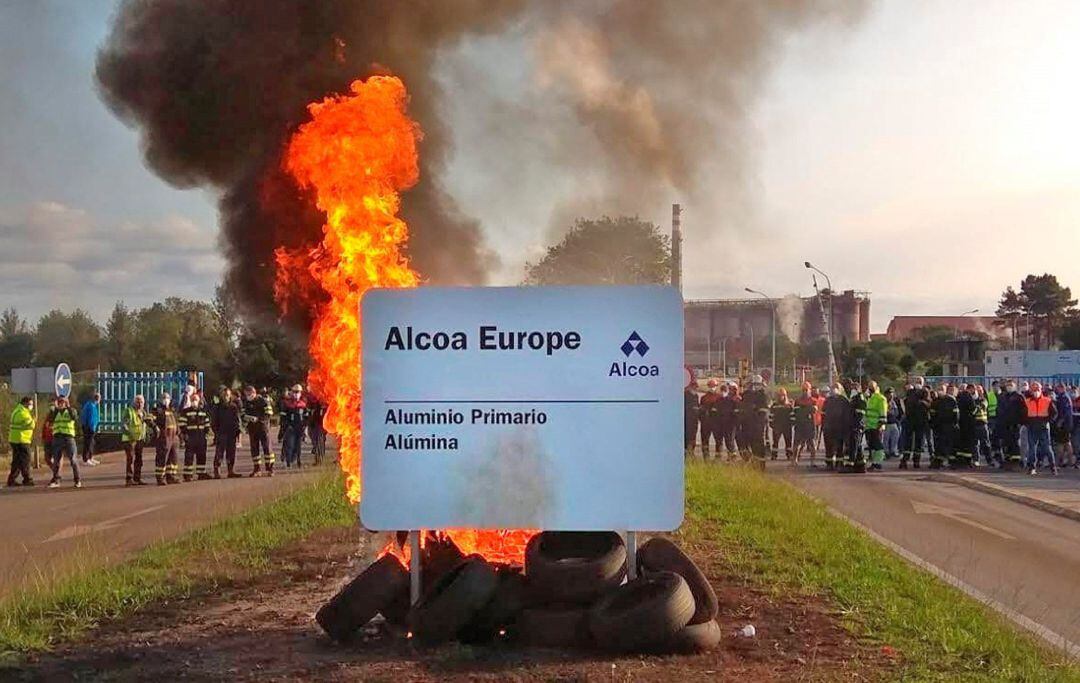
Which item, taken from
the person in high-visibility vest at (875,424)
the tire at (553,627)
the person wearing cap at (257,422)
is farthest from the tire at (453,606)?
the person in high-visibility vest at (875,424)

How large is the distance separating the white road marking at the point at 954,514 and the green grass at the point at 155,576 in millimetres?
7309

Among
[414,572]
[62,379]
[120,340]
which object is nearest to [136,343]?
[120,340]

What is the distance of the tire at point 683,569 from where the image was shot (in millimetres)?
5824

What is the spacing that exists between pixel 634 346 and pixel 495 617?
176cm

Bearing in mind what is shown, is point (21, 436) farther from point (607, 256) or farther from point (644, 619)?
point (644, 619)

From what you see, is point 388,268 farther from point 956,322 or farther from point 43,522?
point 956,322

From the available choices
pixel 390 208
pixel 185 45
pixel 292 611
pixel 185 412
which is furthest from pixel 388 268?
pixel 185 412

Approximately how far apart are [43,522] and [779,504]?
30.5 feet

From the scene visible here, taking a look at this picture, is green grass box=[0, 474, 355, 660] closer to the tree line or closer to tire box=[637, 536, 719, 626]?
tire box=[637, 536, 719, 626]

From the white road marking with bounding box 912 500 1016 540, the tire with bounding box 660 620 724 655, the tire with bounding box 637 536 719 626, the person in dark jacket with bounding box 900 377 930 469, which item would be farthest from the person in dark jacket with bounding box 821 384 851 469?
the tire with bounding box 660 620 724 655

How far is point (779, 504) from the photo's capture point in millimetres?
11750

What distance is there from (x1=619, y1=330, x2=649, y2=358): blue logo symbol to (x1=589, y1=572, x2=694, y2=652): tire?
1338 millimetres

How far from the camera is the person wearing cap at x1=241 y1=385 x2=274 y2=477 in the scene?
62.0 ft

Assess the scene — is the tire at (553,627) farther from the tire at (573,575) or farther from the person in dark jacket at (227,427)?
the person in dark jacket at (227,427)
